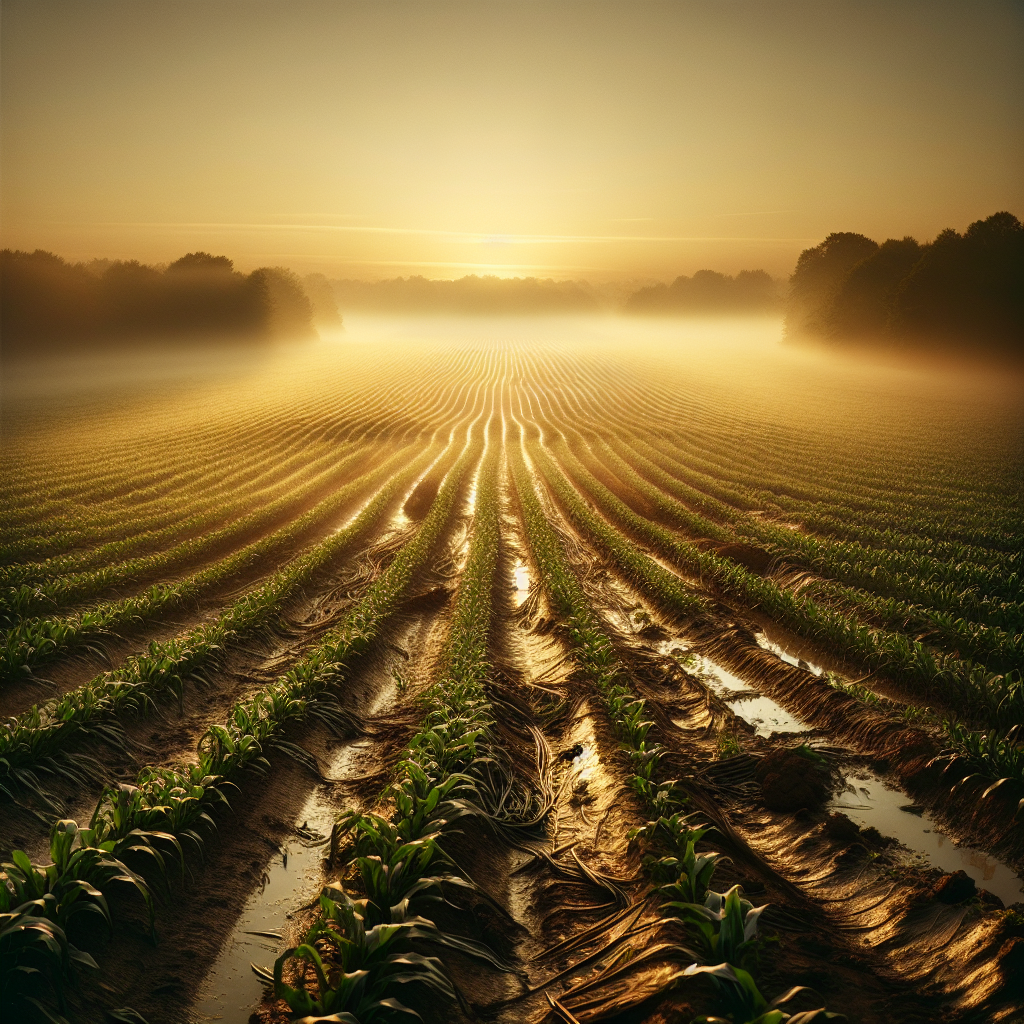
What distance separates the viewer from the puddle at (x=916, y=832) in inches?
219

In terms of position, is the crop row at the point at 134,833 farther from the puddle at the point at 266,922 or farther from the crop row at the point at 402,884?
the crop row at the point at 402,884

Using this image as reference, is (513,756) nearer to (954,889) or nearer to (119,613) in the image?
(954,889)

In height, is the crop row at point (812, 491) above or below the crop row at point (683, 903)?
above

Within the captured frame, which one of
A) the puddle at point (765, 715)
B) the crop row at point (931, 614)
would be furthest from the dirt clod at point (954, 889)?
the crop row at point (931, 614)

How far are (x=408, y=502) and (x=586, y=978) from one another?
19.4m

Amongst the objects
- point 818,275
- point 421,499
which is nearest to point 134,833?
point 421,499

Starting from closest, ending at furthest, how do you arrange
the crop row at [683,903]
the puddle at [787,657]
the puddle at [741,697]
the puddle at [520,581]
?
the crop row at [683,903] < the puddle at [741,697] < the puddle at [787,657] < the puddle at [520,581]

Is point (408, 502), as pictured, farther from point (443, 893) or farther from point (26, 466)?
point (443, 893)

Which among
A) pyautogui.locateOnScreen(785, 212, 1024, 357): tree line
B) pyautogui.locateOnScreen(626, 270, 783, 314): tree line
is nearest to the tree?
pyautogui.locateOnScreen(785, 212, 1024, 357): tree line

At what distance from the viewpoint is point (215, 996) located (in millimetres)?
4383

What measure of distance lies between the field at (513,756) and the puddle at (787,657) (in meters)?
0.13

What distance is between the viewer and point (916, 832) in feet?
20.7

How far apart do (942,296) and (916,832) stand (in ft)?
247

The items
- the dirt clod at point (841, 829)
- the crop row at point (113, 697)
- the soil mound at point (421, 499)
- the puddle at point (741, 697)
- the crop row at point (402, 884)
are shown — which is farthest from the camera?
the soil mound at point (421, 499)
